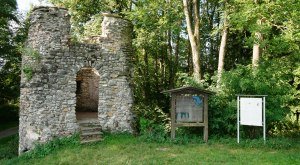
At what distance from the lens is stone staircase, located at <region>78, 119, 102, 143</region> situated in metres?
9.96

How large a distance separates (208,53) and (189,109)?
33.1ft

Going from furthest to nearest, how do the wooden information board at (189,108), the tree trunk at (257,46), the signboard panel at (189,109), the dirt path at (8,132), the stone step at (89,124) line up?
the dirt path at (8,132)
the tree trunk at (257,46)
the stone step at (89,124)
the signboard panel at (189,109)
the wooden information board at (189,108)

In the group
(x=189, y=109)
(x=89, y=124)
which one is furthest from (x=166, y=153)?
(x=89, y=124)

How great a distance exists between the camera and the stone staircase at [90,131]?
9.96 m

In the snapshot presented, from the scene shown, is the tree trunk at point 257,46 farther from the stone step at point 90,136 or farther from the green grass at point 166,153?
the stone step at point 90,136

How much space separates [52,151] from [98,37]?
14.0 feet

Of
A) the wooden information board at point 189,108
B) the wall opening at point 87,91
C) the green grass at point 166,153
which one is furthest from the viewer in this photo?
the wall opening at point 87,91

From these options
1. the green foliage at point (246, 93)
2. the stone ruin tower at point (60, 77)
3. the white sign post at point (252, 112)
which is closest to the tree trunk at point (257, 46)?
the green foliage at point (246, 93)

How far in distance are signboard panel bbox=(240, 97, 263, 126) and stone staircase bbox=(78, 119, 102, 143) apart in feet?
15.4

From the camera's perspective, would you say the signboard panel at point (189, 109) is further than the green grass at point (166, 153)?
Yes

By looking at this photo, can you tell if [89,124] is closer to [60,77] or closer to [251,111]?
[60,77]

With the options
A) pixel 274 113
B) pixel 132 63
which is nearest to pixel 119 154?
pixel 132 63

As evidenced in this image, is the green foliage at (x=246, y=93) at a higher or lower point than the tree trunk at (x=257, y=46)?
lower

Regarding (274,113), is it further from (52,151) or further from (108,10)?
(108,10)
